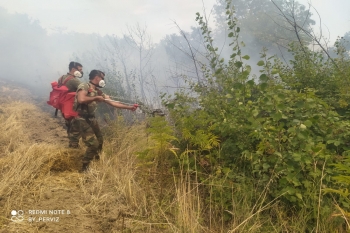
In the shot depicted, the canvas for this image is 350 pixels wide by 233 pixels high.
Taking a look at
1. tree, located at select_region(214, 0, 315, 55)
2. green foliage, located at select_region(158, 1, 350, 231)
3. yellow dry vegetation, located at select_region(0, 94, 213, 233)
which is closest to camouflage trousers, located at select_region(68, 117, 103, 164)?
yellow dry vegetation, located at select_region(0, 94, 213, 233)

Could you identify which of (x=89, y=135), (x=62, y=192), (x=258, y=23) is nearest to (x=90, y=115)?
(x=89, y=135)

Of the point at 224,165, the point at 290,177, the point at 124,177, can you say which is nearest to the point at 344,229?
the point at 290,177

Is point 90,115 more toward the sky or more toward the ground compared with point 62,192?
more toward the sky

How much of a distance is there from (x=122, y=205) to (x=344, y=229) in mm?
1798

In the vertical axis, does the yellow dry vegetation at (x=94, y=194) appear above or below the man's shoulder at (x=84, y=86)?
below

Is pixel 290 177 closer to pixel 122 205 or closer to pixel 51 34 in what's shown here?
pixel 122 205

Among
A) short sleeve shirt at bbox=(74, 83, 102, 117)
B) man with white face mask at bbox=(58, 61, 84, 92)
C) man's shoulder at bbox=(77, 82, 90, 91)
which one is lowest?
short sleeve shirt at bbox=(74, 83, 102, 117)

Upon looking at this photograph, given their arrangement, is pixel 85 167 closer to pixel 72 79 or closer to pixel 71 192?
pixel 71 192

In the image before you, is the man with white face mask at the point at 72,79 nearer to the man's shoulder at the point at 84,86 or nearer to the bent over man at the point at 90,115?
the bent over man at the point at 90,115

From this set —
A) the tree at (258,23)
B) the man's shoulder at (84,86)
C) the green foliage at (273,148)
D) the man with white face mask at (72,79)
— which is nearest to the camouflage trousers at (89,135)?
the man's shoulder at (84,86)

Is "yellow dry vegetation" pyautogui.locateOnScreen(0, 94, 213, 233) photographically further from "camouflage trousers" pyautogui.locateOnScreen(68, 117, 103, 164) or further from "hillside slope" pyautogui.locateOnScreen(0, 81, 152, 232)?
"camouflage trousers" pyautogui.locateOnScreen(68, 117, 103, 164)

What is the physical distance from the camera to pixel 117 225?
1850 mm

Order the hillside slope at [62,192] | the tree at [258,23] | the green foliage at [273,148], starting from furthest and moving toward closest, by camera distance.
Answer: the tree at [258,23]
the hillside slope at [62,192]
the green foliage at [273,148]

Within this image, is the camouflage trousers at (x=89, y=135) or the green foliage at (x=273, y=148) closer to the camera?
the green foliage at (x=273, y=148)
